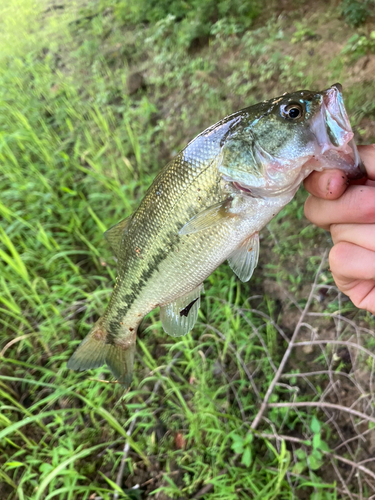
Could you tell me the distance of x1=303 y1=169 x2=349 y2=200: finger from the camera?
125cm

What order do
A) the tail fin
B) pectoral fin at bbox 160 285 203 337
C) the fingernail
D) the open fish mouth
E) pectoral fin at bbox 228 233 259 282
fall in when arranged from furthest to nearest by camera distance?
the tail fin
pectoral fin at bbox 160 285 203 337
pectoral fin at bbox 228 233 259 282
the fingernail
the open fish mouth

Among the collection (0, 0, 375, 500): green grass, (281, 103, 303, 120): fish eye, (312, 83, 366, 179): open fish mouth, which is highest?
(281, 103, 303, 120): fish eye

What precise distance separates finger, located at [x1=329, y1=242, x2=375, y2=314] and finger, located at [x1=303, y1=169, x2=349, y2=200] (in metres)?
0.25

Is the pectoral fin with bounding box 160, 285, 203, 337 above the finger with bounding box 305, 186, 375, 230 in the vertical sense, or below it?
below

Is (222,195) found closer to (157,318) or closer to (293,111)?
(293,111)

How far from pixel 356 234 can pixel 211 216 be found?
62cm

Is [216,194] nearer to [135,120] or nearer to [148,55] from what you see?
[135,120]

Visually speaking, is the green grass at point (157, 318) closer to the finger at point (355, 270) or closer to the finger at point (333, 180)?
the finger at point (355, 270)

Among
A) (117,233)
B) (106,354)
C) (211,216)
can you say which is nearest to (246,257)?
(211,216)

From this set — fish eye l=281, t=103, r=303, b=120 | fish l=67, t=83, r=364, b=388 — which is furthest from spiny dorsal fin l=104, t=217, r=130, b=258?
fish eye l=281, t=103, r=303, b=120

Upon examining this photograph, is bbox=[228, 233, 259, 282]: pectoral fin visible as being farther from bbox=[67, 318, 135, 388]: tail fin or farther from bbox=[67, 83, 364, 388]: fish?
bbox=[67, 318, 135, 388]: tail fin

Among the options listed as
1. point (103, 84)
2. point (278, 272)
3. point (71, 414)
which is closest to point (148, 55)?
point (103, 84)

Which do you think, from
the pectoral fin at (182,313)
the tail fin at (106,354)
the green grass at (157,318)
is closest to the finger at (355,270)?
the pectoral fin at (182,313)

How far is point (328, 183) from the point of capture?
1267 millimetres
